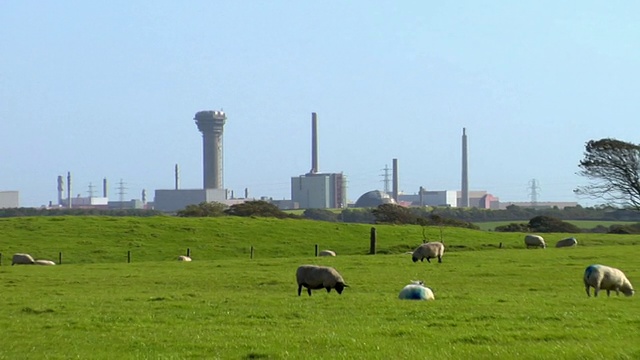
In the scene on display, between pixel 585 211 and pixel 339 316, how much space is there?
175 m

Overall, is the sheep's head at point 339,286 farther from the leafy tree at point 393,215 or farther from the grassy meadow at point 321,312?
the leafy tree at point 393,215

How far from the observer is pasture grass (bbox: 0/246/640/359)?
1619cm

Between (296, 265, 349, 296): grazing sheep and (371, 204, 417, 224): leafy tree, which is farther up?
(371, 204, 417, 224): leafy tree

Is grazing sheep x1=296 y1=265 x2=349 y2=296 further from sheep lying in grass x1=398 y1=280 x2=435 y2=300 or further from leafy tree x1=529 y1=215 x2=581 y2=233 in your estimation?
leafy tree x1=529 y1=215 x2=581 y2=233

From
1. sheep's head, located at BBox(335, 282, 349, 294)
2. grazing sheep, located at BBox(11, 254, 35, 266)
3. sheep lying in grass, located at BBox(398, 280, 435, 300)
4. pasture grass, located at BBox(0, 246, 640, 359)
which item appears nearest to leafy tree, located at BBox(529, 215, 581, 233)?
grazing sheep, located at BBox(11, 254, 35, 266)

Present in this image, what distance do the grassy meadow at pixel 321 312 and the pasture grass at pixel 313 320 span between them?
0.04 metres

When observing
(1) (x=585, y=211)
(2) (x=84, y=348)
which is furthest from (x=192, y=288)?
(1) (x=585, y=211)

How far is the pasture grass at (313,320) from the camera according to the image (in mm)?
16188

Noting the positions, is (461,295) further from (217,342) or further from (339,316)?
(217,342)

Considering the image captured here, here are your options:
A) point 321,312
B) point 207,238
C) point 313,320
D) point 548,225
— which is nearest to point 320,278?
point 321,312

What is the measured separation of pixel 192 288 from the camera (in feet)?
115

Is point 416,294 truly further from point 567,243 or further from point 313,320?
point 567,243

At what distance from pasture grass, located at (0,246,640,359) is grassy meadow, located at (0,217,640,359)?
0.12 ft

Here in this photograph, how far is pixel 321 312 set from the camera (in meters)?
23.2
